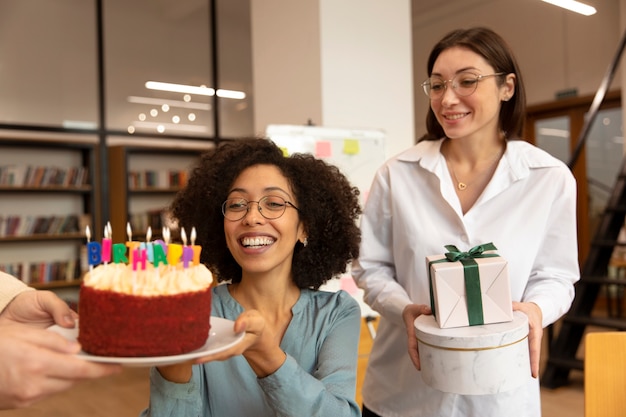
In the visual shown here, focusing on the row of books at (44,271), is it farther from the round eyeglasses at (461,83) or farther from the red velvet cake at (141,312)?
the red velvet cake at (141,312)

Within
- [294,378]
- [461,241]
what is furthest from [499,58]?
[294,378]

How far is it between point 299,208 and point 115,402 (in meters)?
3.56

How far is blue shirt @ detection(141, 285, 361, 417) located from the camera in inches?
41.5

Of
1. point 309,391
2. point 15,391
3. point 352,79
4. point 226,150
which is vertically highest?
point 352,79

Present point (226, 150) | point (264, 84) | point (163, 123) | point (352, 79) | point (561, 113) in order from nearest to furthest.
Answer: point (226, 150) < point (352, 79) < point (264, 84) < point (163, 123) < point (561, 113)

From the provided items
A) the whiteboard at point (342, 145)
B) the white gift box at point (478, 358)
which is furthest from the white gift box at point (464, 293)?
the whiteboard at point (342, 145)

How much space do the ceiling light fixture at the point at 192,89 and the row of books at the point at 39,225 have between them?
5.99 ft

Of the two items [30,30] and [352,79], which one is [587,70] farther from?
[30,30]

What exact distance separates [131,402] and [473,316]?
12.2 ft

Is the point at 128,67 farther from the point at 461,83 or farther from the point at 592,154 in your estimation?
the point at 461,83

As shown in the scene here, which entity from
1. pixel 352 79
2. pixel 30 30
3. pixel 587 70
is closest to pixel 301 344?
pixel 352 79

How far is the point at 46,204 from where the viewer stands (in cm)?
653

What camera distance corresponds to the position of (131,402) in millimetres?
4355

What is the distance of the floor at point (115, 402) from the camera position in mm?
3901
